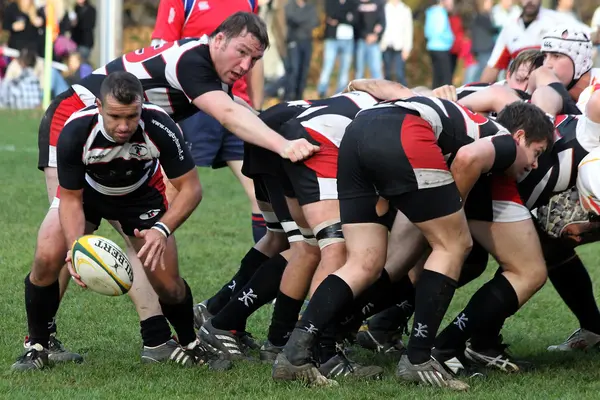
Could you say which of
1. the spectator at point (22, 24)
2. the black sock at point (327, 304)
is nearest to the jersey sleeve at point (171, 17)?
the black sock at point (327, 304)

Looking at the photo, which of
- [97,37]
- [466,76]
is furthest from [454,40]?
[97,37]

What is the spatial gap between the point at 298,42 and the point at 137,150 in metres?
14.9

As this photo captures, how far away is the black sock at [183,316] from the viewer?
19.6 ft

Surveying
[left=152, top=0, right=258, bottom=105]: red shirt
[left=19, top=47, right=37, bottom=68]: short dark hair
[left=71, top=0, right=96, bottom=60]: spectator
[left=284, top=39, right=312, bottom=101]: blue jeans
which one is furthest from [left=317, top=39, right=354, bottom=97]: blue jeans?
[left=152, top=0, right=258, bottom=105]: red shirt

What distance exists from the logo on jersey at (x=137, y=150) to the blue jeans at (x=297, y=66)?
14889 mm

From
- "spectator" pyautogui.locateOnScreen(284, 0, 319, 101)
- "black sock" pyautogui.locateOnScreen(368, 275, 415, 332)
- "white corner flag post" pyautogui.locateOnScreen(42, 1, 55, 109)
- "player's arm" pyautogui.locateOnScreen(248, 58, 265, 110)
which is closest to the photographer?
"black sock" pyautogui.locateOnScreen(368, 275, 415, 332)

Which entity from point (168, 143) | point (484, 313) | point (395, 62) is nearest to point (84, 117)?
point (168, 143)

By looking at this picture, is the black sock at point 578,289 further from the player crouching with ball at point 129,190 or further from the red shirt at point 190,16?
the red shirt at point 190,16

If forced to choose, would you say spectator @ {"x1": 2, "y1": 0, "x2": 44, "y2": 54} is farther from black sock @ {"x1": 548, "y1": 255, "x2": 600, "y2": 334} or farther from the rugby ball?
the rugby ball

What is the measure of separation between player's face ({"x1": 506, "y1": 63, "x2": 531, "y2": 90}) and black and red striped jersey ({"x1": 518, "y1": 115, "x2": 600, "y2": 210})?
1176mm

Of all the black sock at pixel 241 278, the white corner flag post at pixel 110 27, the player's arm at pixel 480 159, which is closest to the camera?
the player's arm at pixel 480 159

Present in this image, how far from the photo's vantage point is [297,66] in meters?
20.5

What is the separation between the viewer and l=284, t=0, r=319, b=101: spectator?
20.0 m

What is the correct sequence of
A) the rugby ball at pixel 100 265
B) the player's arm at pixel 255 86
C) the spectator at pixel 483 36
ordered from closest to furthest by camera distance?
the rugby ball at pixel 100 265, the player's arm at pixel 255 86, the spectator at pixel 483 36
